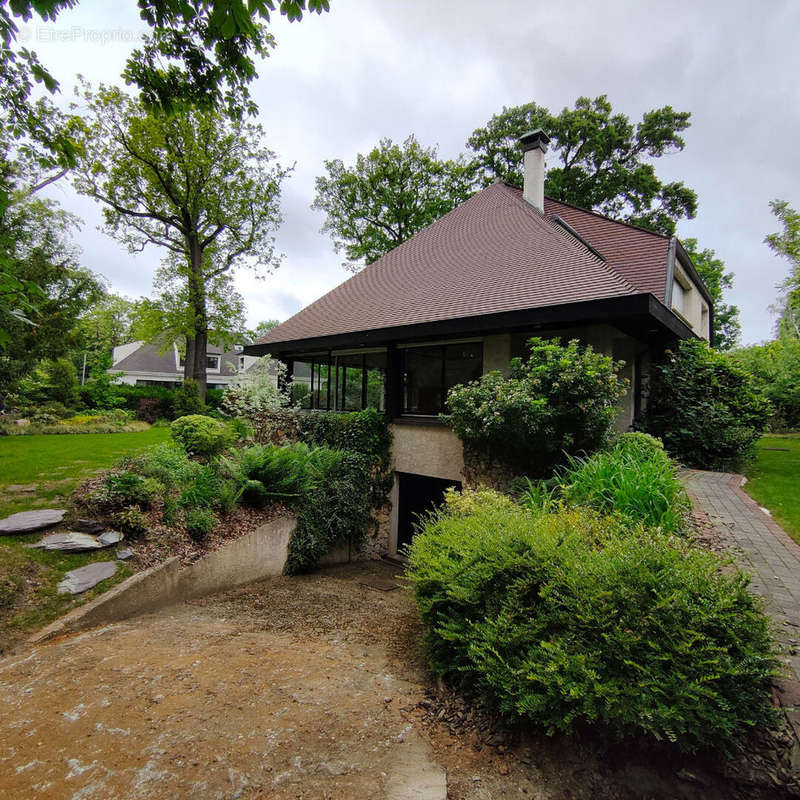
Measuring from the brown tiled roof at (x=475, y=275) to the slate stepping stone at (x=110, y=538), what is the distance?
572 centimetres

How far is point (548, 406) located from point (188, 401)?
54.0 ft

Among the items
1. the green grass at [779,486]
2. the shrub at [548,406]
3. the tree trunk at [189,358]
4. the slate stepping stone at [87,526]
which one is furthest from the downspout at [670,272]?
the tree trunk at [189,358]

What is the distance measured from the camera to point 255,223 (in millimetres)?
21938

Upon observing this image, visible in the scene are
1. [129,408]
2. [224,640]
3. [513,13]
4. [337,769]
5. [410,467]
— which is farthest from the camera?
[129,408]

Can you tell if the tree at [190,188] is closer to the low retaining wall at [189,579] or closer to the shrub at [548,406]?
the low retaining wall at [189,579]

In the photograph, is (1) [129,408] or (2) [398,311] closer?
(2) [398,311]

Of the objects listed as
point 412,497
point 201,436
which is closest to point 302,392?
point 201,436

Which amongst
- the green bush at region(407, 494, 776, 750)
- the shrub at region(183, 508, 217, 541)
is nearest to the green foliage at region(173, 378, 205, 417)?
the shrub at region(183, 508, 217, 541)

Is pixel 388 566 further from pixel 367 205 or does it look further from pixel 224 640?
pixel 367 205

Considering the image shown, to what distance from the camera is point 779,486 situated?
7066 millimetres

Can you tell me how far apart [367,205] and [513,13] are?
1617 cm

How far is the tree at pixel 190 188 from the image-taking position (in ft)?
61.1

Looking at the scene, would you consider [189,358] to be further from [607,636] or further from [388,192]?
[607,636]

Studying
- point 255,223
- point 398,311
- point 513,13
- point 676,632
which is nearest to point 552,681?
point 676,632
